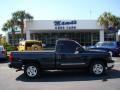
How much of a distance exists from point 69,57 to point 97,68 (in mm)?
1550

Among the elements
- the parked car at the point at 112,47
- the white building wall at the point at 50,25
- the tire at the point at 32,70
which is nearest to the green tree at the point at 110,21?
the white building wall at the point at 50,25

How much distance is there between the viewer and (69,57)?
44.3 feet

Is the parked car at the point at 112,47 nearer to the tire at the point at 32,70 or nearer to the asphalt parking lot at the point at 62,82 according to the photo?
the asphalt parking lot at the point at 62,82

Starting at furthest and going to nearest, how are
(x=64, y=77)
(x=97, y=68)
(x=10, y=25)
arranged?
(x=10, y=25)
(x=97, y=68)
(x=64, y=77)

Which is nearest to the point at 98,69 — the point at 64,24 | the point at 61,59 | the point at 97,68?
the point at 97,68

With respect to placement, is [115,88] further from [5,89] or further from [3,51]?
[3,51]

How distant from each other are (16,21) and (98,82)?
3531cm

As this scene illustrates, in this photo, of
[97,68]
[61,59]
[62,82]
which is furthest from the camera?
[97,68]

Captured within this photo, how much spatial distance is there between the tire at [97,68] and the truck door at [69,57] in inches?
20.9

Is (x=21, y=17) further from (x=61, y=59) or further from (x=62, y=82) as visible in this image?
(x=62, y=82)

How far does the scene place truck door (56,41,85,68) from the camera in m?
13.5

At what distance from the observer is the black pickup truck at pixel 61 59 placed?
13.4 meters

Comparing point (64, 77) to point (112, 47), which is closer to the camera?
point (64, 77)

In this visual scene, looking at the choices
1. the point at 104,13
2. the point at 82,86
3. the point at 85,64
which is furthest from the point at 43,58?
the point at 104,13
